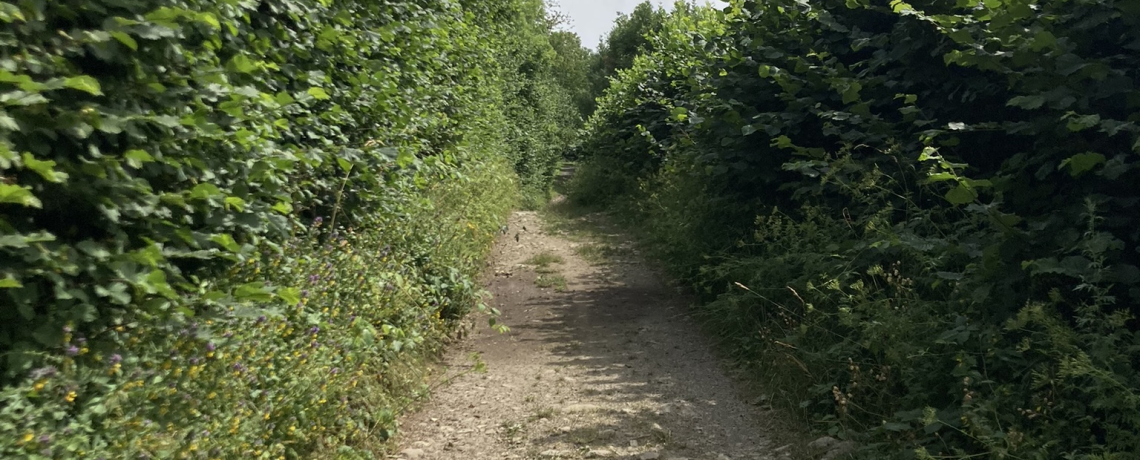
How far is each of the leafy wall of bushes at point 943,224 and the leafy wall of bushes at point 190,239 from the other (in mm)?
3183

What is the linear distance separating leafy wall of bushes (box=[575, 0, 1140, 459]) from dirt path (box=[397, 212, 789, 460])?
504mm

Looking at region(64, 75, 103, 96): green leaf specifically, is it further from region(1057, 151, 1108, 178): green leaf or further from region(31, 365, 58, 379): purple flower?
region(1057, 151, 1108, 178): green leaf

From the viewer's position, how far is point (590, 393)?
5.90 meters

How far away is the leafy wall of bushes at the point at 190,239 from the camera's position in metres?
2.61

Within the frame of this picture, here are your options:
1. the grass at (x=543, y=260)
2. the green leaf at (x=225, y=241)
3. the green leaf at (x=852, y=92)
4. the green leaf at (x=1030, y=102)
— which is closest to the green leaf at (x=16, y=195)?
the green leaf at (x=225, y=241)

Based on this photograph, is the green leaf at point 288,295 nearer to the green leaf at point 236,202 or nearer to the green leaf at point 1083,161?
the green leaf at point 236,202

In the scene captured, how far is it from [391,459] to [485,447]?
2.03ft

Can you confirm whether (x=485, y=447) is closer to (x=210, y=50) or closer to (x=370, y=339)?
(x=370, y=339)

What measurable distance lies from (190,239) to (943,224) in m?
4.79

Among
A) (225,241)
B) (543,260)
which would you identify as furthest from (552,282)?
(225,241)

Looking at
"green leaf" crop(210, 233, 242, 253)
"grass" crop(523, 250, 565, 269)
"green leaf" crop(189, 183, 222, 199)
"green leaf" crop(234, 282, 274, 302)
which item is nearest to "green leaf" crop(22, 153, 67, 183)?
"green leaf" crop(189, 183, 222, 199)

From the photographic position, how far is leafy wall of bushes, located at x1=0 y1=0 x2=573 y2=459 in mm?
2605

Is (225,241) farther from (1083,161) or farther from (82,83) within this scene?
(1083,161)

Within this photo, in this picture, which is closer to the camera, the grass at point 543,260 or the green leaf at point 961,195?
the green leaf at point 961,195
